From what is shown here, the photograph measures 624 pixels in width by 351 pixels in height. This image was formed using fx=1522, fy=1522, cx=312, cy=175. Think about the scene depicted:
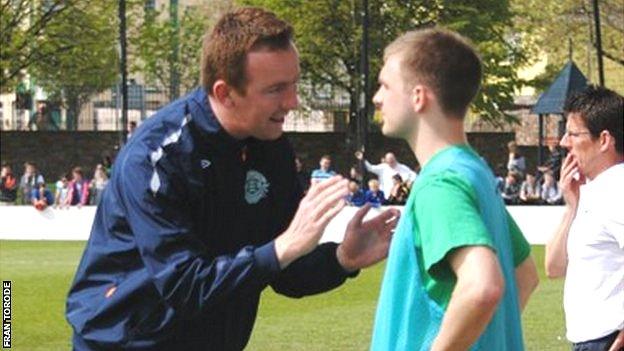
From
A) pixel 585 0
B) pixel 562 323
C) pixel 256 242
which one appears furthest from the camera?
pixel 585 0

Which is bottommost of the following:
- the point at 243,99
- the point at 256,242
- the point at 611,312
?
the point at 611,312

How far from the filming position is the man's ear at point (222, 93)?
16.6 ft

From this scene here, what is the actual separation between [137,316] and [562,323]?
454 inches

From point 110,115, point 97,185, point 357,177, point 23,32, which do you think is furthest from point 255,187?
point 110,115

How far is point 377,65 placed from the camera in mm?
47219

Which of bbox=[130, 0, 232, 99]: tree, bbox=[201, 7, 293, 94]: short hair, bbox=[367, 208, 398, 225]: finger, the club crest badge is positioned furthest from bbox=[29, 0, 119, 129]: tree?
bbox=[201, 7, 293, 94]: short hair

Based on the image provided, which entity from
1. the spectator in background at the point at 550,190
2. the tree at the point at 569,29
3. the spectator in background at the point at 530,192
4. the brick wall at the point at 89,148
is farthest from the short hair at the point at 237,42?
the tree at the point at 569,29

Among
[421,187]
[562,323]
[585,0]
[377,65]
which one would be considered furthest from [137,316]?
[585,0]

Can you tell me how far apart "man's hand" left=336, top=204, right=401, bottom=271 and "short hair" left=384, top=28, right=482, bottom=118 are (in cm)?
79

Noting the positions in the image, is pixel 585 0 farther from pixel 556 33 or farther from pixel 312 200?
pixel 312 200

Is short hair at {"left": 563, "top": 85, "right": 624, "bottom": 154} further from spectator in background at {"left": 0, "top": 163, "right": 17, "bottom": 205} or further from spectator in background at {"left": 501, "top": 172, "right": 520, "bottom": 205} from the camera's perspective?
spectator in background at {"left": 0, "top": 163, "right": 17, "bottom": 205}

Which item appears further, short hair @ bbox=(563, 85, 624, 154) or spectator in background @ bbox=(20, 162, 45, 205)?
spectator in background @ bbox=(20, 162, 45, 205)

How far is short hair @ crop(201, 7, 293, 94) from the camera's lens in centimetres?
495

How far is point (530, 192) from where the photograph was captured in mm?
36219
